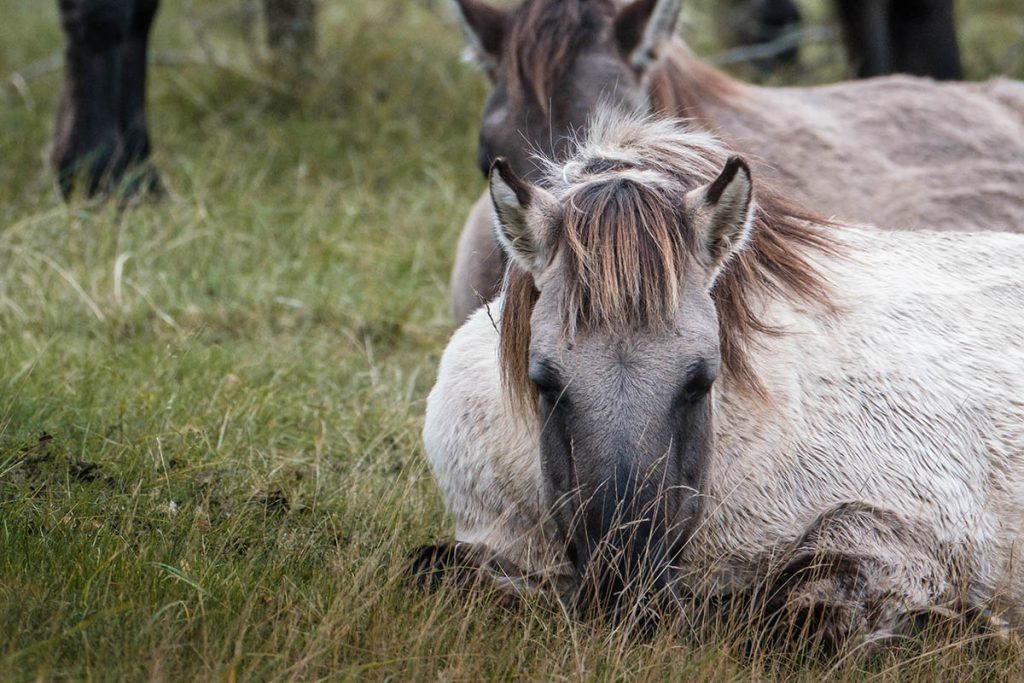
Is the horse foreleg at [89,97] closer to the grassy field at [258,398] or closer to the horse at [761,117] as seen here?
the grassy field at [258,398]

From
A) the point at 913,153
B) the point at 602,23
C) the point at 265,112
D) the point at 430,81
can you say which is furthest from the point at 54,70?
the point at 913,153

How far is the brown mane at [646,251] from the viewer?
133 inches

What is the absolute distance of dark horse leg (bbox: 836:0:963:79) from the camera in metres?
8.66

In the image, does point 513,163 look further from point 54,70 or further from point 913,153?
point 54,70

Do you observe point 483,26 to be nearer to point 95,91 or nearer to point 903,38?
point 95,91

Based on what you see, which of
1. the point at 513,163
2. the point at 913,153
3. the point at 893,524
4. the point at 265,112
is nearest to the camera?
the point at 893,524

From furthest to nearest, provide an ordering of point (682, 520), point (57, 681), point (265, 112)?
point (265, 112) → point (682, 520) → point (57, 681)

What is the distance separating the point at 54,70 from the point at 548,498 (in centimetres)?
775

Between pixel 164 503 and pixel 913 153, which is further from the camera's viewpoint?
pixel 913 153

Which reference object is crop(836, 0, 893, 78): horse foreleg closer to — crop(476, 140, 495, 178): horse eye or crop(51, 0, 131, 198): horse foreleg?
crop(476, 140, 495, 178): horse eye

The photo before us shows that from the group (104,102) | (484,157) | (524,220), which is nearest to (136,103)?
(104,102)

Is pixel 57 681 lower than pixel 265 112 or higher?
higher

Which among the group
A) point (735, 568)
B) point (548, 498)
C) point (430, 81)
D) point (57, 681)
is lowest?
point (430, 81)

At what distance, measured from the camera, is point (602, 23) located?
250 inches
